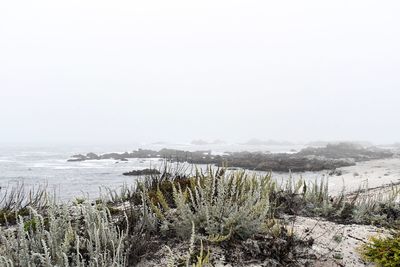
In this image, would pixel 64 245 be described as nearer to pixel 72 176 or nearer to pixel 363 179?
pixel 363 179

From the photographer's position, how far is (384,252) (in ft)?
12.2

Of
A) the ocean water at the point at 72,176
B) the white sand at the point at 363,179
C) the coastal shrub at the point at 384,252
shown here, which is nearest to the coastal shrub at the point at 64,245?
the ocean water at the point at 72,176

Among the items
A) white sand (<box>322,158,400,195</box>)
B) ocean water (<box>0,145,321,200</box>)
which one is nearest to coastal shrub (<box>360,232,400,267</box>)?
ocean water (<box>0,145,321,200</box>)

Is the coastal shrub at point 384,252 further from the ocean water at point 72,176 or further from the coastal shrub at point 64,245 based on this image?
the ocean water at point 72,176

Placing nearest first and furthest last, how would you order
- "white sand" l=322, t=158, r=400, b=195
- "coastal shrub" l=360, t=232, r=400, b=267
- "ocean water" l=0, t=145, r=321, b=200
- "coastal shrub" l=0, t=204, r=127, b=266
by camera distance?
"coastal shrub" l=0, t=204, r=127, b=266 → "coastal shrub" l=360, t=232, r=400, b=267 → "white sand" l=322, t=158, r=400, b=195 → "ocean water" l=0, t=145, r=321, b=200

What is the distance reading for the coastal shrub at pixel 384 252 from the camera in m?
3.63

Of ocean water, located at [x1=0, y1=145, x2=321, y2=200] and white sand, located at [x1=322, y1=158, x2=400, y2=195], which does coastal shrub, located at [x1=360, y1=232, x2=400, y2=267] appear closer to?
ocean water, located at [x1=0, y1=145, x2=321, y2=200]

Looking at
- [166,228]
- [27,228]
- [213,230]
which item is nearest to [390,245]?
[213,230]

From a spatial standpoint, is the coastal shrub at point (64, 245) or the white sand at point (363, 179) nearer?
the coastal shrub at point (64, 245)

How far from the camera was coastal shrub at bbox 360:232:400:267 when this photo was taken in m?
3.63

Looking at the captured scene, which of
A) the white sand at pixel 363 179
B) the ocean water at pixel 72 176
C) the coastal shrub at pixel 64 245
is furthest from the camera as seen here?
the ocean water at pixel 72 176

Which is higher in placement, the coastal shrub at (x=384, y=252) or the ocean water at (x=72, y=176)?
the coastal shrub at (x=384, y=252)

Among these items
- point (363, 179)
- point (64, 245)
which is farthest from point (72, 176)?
point (64, 245)

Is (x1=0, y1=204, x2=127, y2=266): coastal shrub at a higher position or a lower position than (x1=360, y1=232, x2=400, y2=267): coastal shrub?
higher
